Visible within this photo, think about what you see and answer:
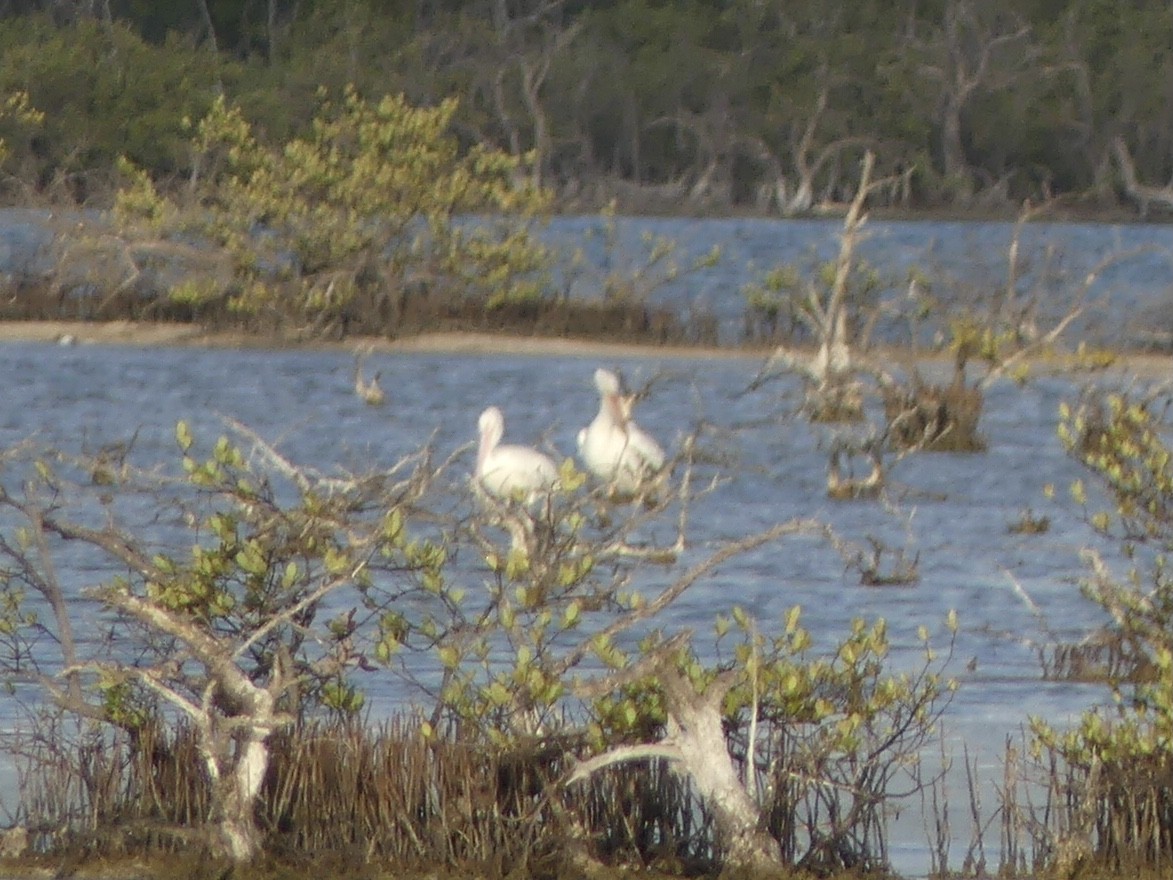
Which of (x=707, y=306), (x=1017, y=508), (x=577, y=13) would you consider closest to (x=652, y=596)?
(x=1017, y=508)

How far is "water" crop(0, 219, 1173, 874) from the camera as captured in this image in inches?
371

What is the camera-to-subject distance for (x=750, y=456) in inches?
661

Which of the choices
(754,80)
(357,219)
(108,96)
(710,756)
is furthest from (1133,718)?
(754,80)

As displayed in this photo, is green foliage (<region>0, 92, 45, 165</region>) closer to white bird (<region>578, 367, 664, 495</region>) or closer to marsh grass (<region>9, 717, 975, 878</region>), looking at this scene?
white bird (<region>578, 367, 664, 495</region>)

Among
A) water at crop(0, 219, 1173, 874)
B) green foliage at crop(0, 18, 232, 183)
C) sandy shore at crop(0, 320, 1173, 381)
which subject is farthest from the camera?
green foliage at crop(0, 18, 232, 183)

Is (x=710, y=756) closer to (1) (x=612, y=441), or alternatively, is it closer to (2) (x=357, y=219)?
(1) (x=612, y=441)

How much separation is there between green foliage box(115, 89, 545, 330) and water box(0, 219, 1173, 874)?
0.64 meters

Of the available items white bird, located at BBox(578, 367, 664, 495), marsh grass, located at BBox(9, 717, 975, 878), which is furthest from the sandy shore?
marsh grass, located at BBox(9, 717, 975, 878)

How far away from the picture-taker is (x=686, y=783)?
233 inches

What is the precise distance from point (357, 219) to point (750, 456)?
686 centimetres

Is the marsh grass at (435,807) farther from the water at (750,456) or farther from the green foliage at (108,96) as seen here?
the green foliage at (108,96)

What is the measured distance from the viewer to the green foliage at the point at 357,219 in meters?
22.6

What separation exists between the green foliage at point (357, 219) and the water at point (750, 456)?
2.10 feet

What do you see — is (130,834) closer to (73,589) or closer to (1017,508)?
(73,589)
